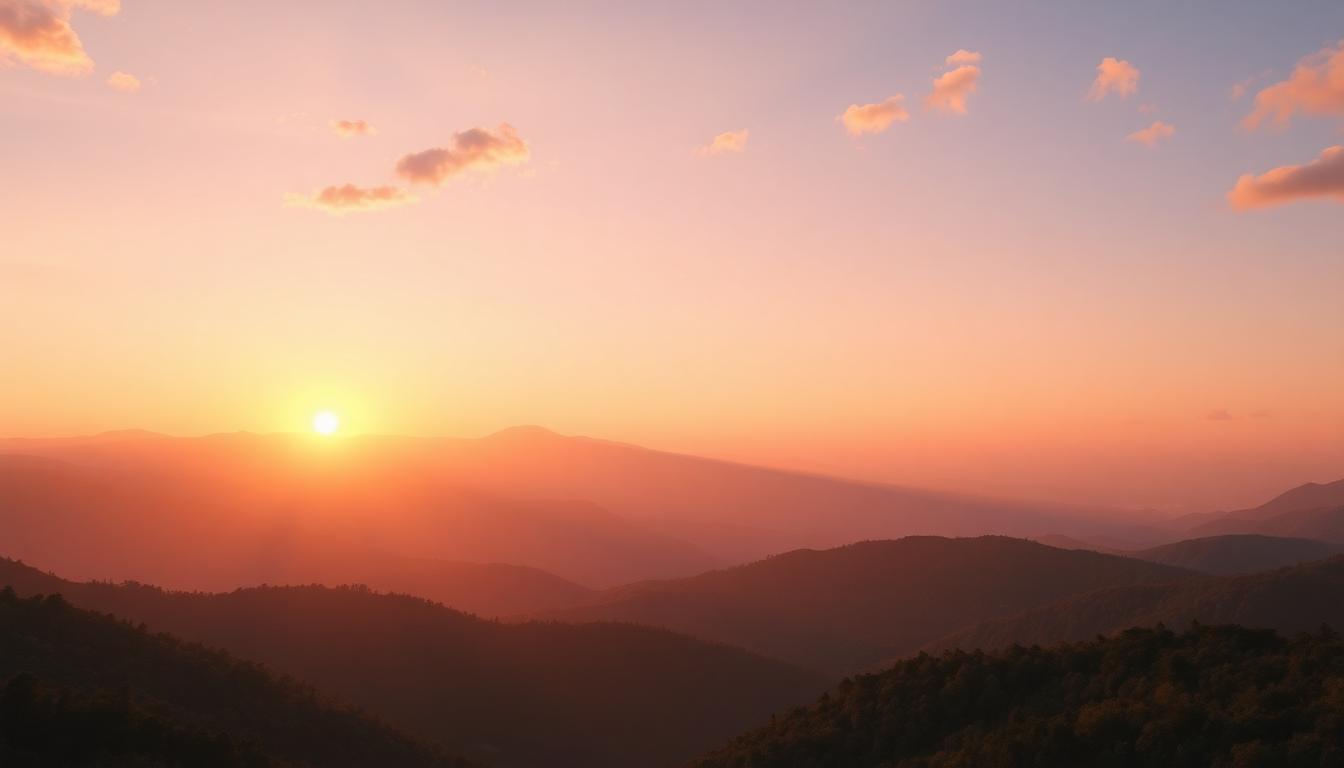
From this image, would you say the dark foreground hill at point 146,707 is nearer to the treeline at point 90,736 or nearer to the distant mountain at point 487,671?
the treeline at point 90,736

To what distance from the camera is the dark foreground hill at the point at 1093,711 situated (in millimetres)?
18344

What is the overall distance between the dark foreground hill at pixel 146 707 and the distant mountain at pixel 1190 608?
52764mm

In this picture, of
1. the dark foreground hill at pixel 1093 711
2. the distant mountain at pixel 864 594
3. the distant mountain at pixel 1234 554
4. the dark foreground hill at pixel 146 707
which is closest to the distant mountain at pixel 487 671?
the dark foreground hill at pixel 146 707

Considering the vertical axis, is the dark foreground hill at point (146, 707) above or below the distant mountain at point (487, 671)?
above

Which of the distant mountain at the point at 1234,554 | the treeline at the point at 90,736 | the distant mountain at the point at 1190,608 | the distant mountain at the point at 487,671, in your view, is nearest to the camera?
the treeline at the point at 90,736

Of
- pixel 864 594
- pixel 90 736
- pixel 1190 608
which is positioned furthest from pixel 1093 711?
pixel 864 594

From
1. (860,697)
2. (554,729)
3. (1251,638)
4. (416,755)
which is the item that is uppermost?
(1251,638)

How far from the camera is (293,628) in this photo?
5478 cm

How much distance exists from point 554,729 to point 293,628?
60.7 feet

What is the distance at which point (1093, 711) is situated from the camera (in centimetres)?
2156

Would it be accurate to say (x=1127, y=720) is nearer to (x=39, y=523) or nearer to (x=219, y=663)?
(x=219, y=663)

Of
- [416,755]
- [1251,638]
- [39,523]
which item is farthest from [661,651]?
[39,523]

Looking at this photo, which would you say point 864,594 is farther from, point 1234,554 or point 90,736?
point 90,736

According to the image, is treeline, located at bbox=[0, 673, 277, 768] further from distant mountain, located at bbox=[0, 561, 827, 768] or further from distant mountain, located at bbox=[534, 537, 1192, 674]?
distant mountain, located at bbox=[534, 537, 1192, 674]
